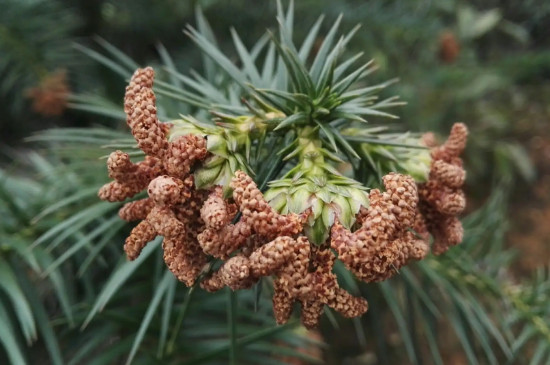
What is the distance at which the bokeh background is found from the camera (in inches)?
40.3

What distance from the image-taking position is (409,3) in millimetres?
1652

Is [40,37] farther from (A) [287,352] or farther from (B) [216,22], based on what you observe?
(A) [287,352]

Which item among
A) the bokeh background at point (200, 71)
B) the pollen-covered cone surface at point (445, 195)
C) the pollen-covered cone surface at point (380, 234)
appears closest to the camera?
the pollen-covered cone surface at point (380, 234)

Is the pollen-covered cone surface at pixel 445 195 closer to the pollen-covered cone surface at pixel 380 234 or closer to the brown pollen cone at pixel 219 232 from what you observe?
the pollen-covered cone surface at pixel 380 234

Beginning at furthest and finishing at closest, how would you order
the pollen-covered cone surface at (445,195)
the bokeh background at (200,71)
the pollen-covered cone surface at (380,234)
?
the bokeh background at (200,71)
the pollen-covered cone surface at (445,195)
the pollen-covered cone surface at (380,234)

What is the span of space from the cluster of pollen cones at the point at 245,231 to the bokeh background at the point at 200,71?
0.31 metres

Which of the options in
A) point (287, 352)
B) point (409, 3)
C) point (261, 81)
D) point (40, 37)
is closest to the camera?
point (261, 81)

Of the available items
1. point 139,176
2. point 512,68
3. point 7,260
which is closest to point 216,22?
point 7,260

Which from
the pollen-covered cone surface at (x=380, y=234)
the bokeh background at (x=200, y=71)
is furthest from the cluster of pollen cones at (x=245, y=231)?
the bokeh background at (x=200, y=71)

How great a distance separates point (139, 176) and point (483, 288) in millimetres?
774

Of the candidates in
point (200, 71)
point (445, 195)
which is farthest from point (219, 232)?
point (200, 71)

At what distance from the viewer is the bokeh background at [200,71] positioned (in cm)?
102

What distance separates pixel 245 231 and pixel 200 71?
3.42 feet

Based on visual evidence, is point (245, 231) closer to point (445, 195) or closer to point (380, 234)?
point (380, 234)
